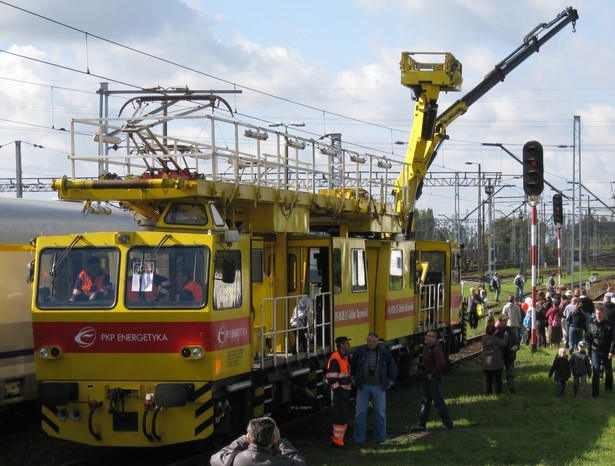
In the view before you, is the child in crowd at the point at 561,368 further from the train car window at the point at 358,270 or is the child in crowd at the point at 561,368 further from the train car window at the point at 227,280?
the train car window at the point at 227,280

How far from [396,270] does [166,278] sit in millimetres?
7558

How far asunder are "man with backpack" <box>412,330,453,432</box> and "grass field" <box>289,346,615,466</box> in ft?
0.75

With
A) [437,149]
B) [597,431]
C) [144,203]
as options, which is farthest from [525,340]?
[144,203]

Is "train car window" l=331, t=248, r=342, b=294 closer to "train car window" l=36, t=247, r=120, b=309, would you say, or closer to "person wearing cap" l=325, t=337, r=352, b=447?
"person wearing cap" l=325, t=337, r=352, b=447

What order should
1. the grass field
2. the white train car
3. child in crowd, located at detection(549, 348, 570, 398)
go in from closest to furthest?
the grass field
the white train car
child in crowd, located at detection(549, 348, 570, 398)

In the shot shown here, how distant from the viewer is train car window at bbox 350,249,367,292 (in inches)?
651

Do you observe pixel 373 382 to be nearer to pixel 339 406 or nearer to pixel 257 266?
pixel 339 406

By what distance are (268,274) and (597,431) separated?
549 cm

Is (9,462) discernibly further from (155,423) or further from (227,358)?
(227,358)

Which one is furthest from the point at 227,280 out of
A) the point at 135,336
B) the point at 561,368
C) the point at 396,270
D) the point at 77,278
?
the point at 561,368

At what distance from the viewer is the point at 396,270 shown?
18953 millimetres

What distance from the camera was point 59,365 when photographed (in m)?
12.5

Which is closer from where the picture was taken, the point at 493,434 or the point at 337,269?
the point at 493,434

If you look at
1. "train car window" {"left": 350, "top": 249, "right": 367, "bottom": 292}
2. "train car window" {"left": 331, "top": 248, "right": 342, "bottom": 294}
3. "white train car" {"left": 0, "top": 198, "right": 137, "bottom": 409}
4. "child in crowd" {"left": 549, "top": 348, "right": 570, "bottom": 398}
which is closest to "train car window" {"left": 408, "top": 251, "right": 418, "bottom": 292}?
"train car window" {"left": 350, "top": 249, "right": 367, "bottom": 292}
